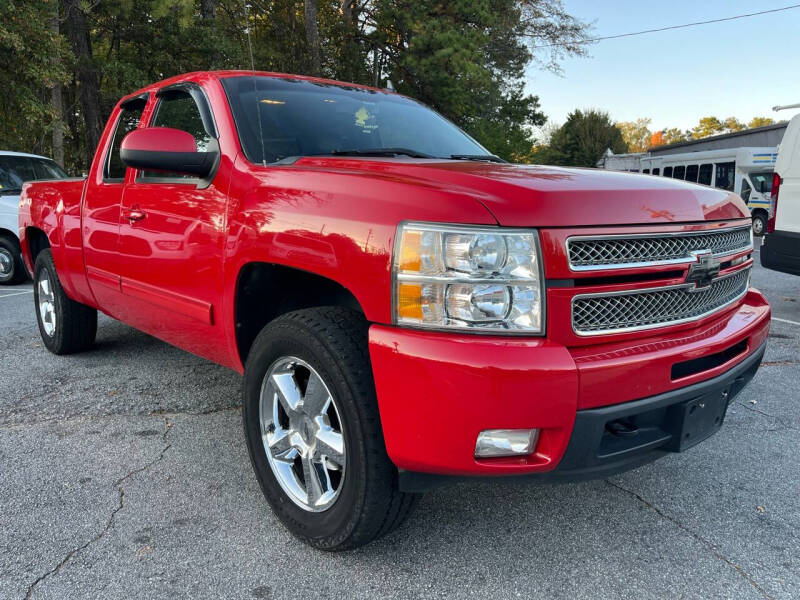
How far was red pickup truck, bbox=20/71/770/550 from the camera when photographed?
1833 millimetres

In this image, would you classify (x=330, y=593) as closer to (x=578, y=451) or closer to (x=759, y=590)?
(x=578, y=451)

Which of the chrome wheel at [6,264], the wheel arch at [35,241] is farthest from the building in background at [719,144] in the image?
the wheel arch at [35,241]

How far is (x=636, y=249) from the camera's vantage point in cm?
201

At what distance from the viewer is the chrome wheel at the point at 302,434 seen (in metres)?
2.25

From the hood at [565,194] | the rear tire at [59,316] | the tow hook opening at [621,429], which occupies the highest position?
the hood at [565,194]

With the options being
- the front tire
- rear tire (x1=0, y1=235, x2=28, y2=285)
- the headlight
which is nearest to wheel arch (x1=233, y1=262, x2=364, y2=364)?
the front tire

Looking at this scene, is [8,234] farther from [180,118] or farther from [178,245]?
[178,245]

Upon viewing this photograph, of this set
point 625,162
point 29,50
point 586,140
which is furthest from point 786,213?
point 586,140

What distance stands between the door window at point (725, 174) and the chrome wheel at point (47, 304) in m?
21.8

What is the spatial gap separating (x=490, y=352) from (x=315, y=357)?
25.3 inches

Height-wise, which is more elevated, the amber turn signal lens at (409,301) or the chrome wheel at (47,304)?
the amber turn signal lens at (409,301)

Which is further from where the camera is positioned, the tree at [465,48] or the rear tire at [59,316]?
the tree at [465,48]

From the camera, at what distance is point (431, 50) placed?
21297 millimetres

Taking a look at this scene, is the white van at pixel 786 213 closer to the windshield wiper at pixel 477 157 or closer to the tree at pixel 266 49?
the windshield wiper at pixel 477 157
